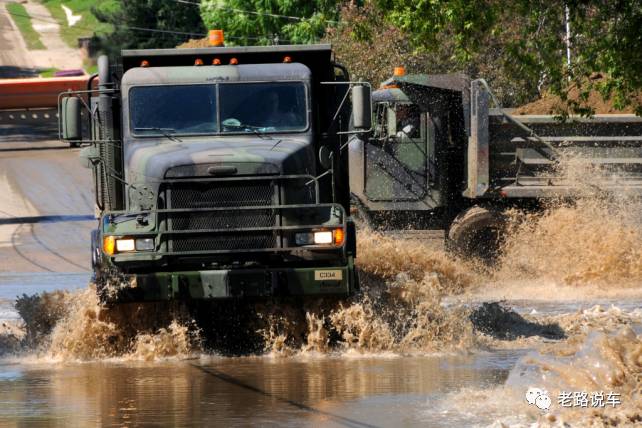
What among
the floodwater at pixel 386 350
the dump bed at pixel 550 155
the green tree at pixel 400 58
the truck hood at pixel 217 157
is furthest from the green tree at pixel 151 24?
the truck hood at pixel 217 157

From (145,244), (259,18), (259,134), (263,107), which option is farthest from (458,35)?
(259,18)

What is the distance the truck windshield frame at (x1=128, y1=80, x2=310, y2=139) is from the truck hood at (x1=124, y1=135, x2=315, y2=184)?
0.12 m

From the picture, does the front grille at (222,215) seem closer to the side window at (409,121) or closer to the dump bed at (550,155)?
the dump bed at (550,155)

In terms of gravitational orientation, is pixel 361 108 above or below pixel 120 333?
above

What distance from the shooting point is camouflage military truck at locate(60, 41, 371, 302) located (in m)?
11.1

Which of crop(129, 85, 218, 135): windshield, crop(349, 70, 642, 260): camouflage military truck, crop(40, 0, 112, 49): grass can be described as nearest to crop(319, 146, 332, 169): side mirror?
crop(129, 85, 218, 135): windshield

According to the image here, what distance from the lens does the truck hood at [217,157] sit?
36.8ft

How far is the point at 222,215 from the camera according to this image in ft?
36.8

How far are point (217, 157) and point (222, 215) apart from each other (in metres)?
0.51

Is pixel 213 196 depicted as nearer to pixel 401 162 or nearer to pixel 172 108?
pixel 172 108

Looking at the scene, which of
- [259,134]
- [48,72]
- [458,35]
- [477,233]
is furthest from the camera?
[48,72]

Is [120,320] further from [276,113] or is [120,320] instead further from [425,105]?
[425,105]

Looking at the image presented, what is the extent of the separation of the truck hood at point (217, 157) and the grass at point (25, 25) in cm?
6698

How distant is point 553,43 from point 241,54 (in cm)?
332
